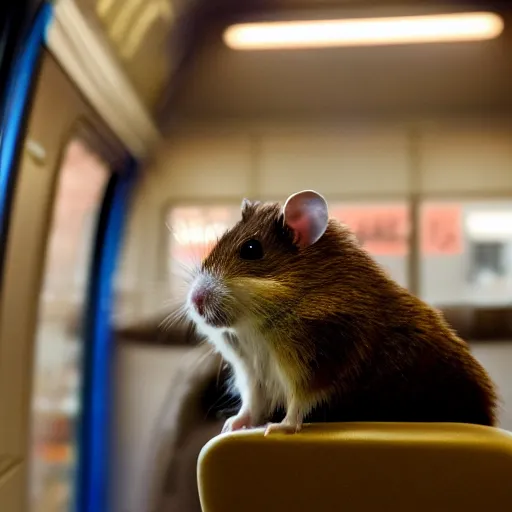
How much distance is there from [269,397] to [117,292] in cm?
38

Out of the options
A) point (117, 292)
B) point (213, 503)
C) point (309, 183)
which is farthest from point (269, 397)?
point (117, 292)

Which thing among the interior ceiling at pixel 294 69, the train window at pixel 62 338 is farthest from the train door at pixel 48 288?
the interior ceiling at pixel 294 69

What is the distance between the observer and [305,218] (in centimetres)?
48

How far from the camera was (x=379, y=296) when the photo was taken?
1.62 feet

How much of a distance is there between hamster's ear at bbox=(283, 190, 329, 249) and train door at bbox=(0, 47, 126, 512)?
1.21 ft

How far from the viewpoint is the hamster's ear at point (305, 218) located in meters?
0.48

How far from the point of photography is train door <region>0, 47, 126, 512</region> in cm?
82

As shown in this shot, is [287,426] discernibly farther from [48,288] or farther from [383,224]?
[48,288]

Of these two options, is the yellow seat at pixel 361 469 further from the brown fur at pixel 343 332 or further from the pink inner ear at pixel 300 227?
the pink inner ear at pixel 300 227

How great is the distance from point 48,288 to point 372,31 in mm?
568

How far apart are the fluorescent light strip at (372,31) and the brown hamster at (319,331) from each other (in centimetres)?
32

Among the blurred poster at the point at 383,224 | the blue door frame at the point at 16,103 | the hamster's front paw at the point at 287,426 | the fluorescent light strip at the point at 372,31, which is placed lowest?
the hamster's front paw at the point at 287,426

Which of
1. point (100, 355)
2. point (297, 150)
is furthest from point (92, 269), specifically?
point (297, 150)

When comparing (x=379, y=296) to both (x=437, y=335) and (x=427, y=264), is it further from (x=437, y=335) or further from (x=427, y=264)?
(x=427, y=264)
